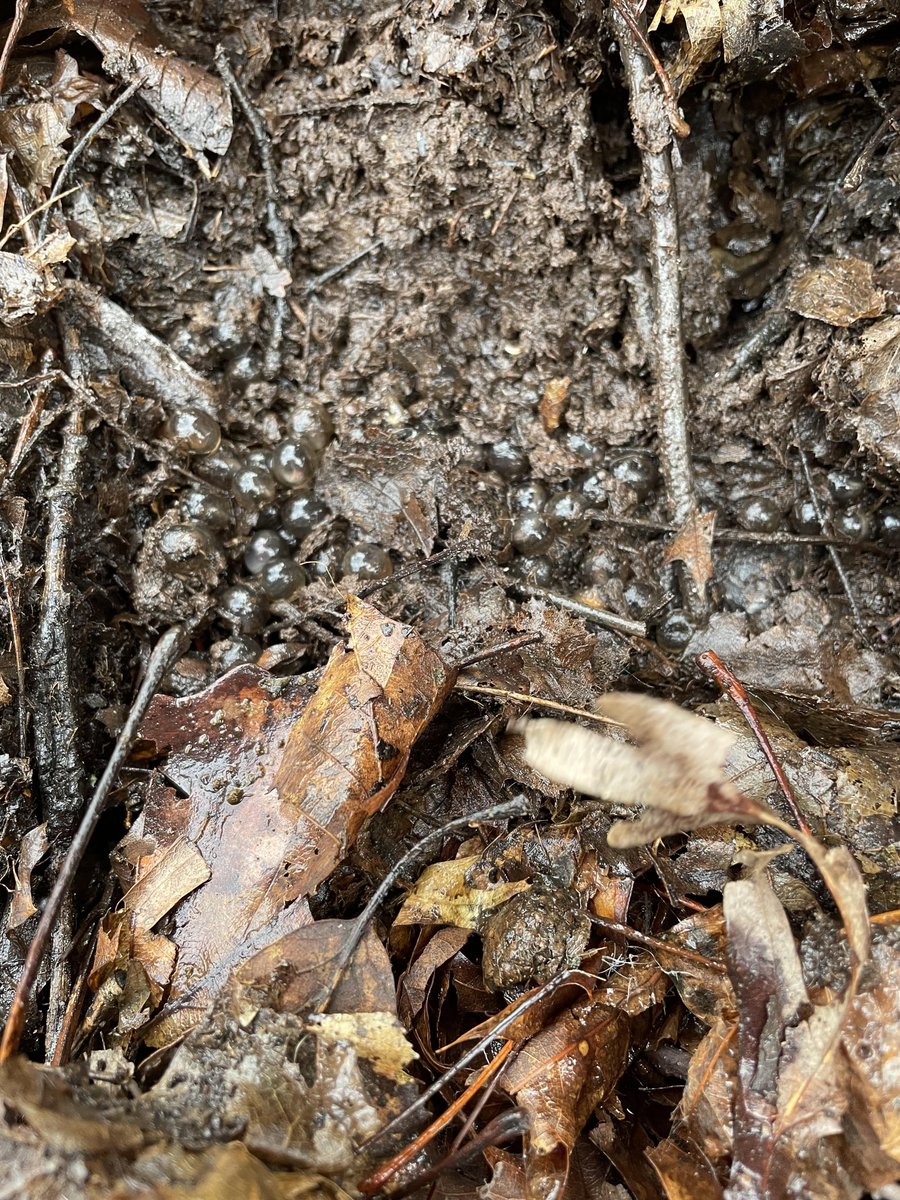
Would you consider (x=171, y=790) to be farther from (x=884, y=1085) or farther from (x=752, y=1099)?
(x=884, y=1085)

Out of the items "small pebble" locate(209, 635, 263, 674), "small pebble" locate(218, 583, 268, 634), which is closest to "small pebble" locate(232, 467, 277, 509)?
"small pebble" locate(218, 583, 268, 634)

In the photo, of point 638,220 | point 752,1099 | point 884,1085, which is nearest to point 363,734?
point 752,1099

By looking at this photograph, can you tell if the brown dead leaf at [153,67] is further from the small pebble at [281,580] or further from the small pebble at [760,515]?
the small pebble at [760,515]

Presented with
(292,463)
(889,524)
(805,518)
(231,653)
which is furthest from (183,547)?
(889,524)

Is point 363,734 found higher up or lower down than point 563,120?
lower down

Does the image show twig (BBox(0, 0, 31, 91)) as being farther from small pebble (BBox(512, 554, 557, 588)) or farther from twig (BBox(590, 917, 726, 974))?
twig (BBox(590, 917, 726, 974))

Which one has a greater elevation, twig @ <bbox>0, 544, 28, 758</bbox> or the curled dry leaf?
twig @ <bbox>0, 544, 28, 758</bbox>
